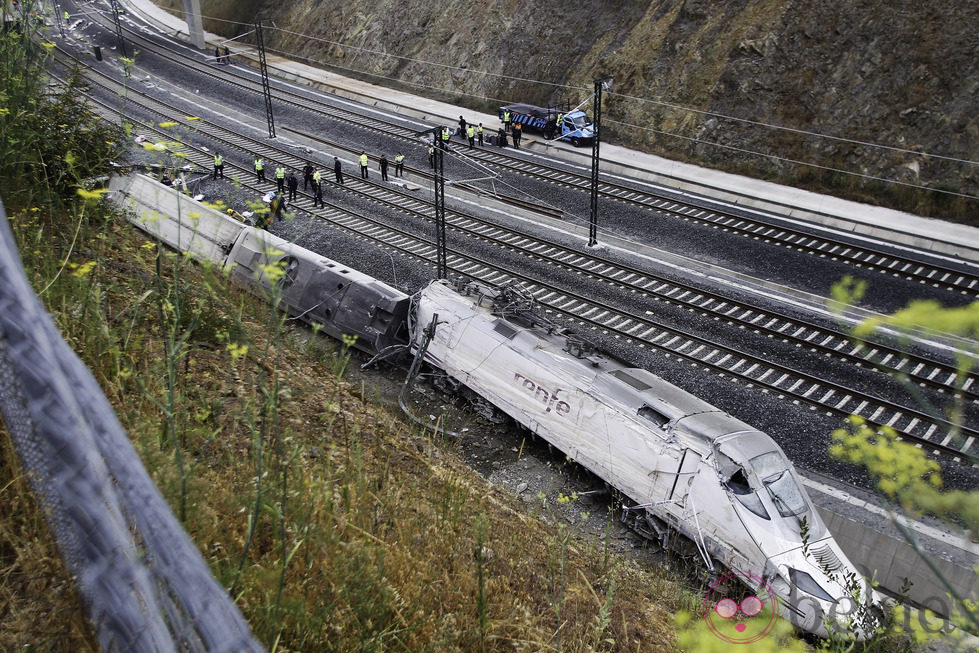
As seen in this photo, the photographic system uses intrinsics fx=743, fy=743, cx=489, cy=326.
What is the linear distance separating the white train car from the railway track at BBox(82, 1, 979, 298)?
542 inches

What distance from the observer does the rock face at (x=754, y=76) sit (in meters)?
30.5

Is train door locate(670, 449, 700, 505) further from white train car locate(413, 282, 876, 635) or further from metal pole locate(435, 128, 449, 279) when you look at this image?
metal pole locate(435, 128, 449, 279)

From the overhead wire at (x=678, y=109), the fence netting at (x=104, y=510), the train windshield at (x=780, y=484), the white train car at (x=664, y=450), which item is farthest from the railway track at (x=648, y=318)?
the fence netting at (x=104, y=510)

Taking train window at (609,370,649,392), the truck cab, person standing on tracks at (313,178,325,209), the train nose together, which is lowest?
the train nose

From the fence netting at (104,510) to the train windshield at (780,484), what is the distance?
1193 cm

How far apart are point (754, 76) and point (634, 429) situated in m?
27.0

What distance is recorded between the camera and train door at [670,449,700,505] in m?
13.0

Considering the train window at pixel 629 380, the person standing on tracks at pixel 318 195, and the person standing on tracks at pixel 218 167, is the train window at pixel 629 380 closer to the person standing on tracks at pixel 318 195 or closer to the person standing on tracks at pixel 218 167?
the person standing on tracks at pixel 318 195

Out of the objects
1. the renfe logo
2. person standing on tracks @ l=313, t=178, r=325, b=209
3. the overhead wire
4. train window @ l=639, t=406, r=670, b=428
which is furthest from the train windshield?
person standing on tracks @ l=313, t=178, r=325, b=209

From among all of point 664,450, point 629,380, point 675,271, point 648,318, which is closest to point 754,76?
point 675,271

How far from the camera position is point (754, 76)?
35000 mm

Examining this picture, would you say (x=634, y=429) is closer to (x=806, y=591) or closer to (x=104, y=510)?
(x=806, y=591)

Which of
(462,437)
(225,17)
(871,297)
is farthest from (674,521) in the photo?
(225,17)

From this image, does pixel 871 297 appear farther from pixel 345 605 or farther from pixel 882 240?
pixel 345 605
